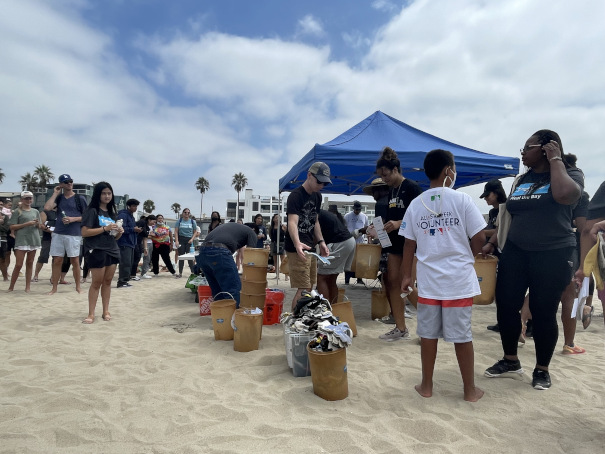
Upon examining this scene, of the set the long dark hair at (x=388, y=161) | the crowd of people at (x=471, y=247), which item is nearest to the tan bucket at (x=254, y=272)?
the crowd of people at (x=471, y=247)

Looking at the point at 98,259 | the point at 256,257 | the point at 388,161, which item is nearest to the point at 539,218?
the point at 388,161

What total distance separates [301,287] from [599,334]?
3648 millimetres

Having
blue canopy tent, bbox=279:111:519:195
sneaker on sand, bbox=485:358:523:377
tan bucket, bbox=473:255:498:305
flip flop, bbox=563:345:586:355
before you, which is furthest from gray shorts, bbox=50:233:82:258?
flip flop, bbox=563:345:586:355

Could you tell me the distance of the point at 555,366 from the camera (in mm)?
3217

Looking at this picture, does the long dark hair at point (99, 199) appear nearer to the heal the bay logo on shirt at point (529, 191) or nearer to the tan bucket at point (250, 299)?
the tan bucket at point (250, 299)

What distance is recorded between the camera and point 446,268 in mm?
2465

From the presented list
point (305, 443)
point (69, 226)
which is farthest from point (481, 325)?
point (69, 226)

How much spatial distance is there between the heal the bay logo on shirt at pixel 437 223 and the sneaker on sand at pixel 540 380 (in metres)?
1.37

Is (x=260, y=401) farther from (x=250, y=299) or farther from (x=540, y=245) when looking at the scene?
(x=540, y=245)

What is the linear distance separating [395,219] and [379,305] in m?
1.51

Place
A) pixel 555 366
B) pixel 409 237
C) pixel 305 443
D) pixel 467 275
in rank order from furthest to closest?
pixel 555 366 < pixel 409 237 < pixel 467 275 < pixel 305 443

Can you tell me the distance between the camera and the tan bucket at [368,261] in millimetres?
4453

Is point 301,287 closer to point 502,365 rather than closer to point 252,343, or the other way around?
point 252,343

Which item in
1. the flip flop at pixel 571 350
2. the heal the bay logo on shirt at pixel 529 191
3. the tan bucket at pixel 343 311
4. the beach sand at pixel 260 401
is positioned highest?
the heal the bay logo on shirt at pixel 529 191
